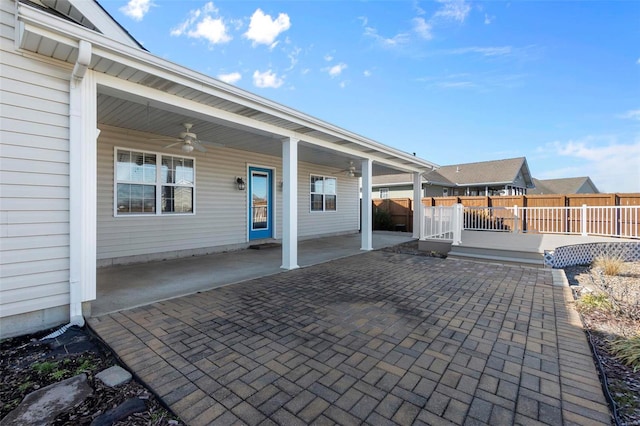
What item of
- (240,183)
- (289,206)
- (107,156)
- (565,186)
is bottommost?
(289,206)

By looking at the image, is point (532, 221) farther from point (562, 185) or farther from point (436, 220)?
point (562, 185)

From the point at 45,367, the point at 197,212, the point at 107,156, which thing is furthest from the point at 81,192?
the point at 197,212

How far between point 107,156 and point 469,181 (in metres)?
21.9

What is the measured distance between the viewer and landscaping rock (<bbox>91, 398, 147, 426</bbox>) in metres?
1.73

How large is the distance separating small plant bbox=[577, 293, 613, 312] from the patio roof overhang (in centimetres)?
491

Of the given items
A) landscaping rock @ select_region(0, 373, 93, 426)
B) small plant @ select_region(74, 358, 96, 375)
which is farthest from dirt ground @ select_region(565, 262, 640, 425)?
small plant @ select_region(74, 358, 96, 375)

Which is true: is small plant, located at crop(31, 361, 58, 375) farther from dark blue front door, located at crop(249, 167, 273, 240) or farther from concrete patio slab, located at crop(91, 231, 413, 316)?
dark blue front door, located at crop(249, 167, 273, 240)

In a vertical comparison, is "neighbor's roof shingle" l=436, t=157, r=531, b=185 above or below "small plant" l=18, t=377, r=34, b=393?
above

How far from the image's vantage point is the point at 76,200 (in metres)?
3.15

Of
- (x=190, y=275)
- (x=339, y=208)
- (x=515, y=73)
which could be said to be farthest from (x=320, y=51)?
(x=190, y=275)

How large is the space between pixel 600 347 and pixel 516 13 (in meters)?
8.89

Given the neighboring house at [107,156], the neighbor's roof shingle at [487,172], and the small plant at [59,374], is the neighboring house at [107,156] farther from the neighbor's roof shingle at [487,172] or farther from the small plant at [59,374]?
the neighbor's roof shingle at [487,172]

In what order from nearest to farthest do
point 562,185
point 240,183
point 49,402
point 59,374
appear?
point 49,402 < point 59,374 < point 240,183 < point 562,185

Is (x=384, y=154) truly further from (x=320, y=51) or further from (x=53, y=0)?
(x=53, y=0)
